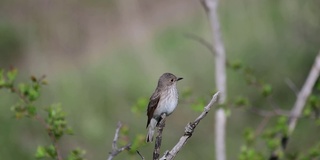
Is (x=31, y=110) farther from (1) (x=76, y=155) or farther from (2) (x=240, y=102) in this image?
(2) (x=240, y=102)

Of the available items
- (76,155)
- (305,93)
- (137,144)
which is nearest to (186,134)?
(76,155)

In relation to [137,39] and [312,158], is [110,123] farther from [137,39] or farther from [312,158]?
[312,158]

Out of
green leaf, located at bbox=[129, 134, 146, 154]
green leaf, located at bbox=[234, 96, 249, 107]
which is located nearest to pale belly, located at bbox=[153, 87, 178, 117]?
green leaf, located at bbox=[129, 134, 146, 154]

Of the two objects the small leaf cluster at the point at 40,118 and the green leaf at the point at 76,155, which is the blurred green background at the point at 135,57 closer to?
the small leaf cluster at the point at 40,118

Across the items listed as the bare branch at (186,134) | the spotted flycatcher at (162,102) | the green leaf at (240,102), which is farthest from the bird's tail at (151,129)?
the bare branch at (186,134)

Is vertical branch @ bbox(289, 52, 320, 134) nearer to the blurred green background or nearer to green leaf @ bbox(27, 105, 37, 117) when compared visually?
green leaf @ bbox(27, 105, 37, 117)

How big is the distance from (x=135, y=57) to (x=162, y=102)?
10523 mm

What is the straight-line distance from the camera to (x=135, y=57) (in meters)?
16.7

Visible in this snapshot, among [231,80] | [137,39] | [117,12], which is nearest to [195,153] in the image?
[231,80]

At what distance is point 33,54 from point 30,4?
9.79 feet

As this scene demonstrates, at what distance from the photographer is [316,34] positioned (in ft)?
37.6

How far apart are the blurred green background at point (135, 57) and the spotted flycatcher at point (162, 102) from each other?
17.5ft

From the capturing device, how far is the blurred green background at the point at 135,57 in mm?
13211

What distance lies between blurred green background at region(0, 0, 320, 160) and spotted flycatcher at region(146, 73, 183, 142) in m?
5.34
